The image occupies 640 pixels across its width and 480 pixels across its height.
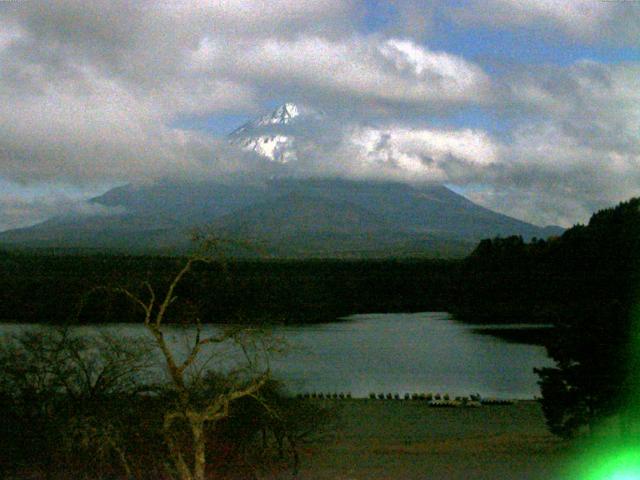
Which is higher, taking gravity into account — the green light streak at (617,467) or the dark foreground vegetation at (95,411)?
the dark foreground vegetation at (95,411)

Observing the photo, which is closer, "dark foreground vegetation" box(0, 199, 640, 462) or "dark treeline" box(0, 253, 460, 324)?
"dark foreground vegetation" box(0, 199, 640, 462)

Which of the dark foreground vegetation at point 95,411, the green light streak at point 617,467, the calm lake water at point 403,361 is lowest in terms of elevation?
the calm lake water at point 403,361

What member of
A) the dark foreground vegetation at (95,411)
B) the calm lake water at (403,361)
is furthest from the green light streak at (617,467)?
the calm lake water at (403,361)

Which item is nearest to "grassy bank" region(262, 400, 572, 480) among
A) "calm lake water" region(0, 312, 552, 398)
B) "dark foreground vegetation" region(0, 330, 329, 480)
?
"dark foreground vegetation" region(0, 330, 329, 480)

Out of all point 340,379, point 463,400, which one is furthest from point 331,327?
point 463,400

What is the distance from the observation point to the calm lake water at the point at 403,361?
2942 centimetres

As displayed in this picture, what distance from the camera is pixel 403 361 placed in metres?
38.0

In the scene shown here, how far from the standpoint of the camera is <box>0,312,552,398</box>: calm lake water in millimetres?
29422

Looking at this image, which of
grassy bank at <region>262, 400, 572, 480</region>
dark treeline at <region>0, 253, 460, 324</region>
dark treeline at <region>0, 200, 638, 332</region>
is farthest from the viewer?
dark treeline at <region>0, 200, 638, 332</region>

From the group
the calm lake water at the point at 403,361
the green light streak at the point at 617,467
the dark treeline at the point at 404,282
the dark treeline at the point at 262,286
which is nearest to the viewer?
the green light streak at the point at 617,467

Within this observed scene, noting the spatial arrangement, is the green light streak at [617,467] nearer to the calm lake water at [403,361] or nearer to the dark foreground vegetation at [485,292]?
the dark foreground vegetation at [485,292]

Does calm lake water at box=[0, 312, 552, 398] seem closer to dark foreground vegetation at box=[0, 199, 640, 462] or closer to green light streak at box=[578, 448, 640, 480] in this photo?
dark foreground vegetation at box=[0, 199, 640, 462]

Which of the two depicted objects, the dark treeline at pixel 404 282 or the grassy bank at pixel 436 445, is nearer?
the grassy bank at pixel 436 445

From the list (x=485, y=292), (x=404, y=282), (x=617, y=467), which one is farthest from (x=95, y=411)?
(x=404, y=282)
